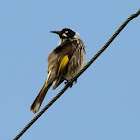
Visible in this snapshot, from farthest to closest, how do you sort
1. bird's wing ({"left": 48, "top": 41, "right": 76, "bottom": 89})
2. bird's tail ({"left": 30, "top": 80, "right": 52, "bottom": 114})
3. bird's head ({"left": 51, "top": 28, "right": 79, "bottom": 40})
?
bird's head ({"left": 51, "top": 28, "right": 79, "bottom": 40}) → bird's wing ({"left": 48, "top": 41, "right": 76, "bottom": 89}) → bird's tail ({"left": 30, "top": 80, "right": 52, "bottom": 114})

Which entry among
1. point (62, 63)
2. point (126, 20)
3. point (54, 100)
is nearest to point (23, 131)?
point (54, 100)

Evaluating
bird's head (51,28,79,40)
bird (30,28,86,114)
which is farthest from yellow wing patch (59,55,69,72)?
bird's head (51,28,79,40)

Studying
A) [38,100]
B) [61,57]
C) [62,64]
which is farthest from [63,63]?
[38,100]

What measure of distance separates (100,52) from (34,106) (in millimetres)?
2460

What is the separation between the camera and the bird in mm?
8031

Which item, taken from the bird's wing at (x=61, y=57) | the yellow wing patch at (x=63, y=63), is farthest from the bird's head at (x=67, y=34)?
the yellow wing patch at (x=63, y=63)

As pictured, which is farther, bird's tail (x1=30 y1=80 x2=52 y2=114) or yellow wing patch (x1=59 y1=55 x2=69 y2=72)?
yellow wing patch (x1=59 y1=55 x2=69 y2=72)

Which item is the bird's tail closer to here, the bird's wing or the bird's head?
the bird's wing

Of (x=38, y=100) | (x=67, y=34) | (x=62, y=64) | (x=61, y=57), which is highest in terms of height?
(x=67, y=34)

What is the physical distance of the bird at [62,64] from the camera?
8.03 meters

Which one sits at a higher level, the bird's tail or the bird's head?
the bird's head

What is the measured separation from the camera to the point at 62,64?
827cm

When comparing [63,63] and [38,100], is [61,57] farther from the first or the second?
[38,100]

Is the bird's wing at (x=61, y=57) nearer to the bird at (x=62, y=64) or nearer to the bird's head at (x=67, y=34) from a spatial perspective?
the bird at (x=62, y=64)
